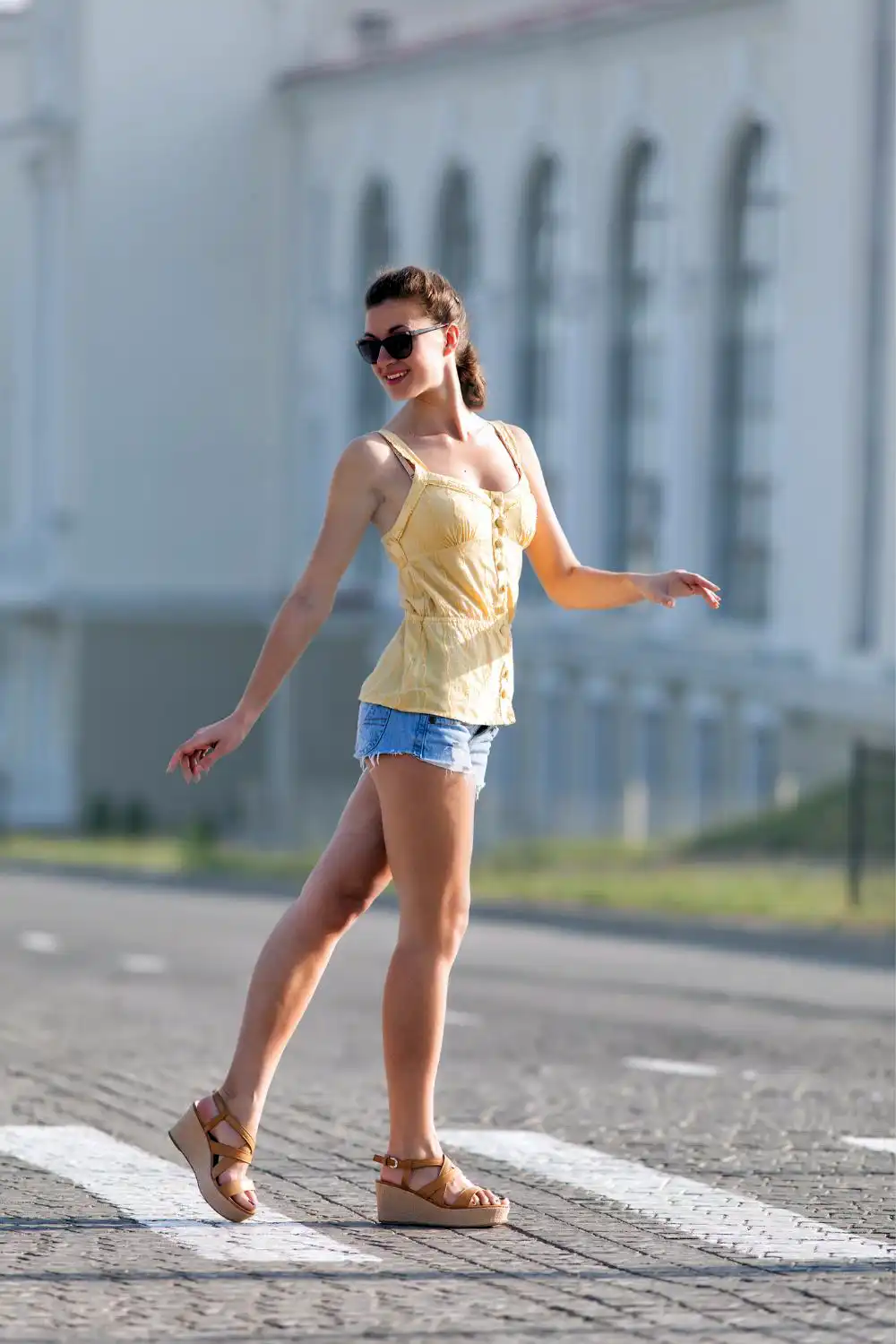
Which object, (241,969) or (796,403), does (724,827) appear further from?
(241,969)

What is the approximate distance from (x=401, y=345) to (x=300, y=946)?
1.37m

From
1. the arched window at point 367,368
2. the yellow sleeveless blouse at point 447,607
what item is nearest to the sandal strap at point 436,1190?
the yellow sleeveless blouse at point 447,607

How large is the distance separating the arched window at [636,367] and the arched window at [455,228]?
4.65 metres

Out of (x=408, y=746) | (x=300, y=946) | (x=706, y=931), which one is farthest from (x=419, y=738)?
(x=706, y=931)

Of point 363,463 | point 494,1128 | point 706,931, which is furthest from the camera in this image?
point 706,931

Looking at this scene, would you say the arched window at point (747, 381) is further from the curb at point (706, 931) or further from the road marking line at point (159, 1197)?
the road marking line at point (159, 1197)

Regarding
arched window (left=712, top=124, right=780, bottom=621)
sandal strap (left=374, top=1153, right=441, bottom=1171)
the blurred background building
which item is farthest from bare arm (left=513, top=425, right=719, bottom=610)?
arched window (left=712, top=124, right=780, bottom=621)

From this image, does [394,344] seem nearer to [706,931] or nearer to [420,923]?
[420,923]

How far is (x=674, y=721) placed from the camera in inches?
1588

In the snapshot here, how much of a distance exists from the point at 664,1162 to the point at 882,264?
26.4m

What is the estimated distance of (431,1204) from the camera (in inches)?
289

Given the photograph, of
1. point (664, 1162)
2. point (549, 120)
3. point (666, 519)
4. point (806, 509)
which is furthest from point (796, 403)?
point (664, 1162)

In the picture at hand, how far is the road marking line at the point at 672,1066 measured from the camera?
11.0 metres

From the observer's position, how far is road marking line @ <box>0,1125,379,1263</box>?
7.05 metres
